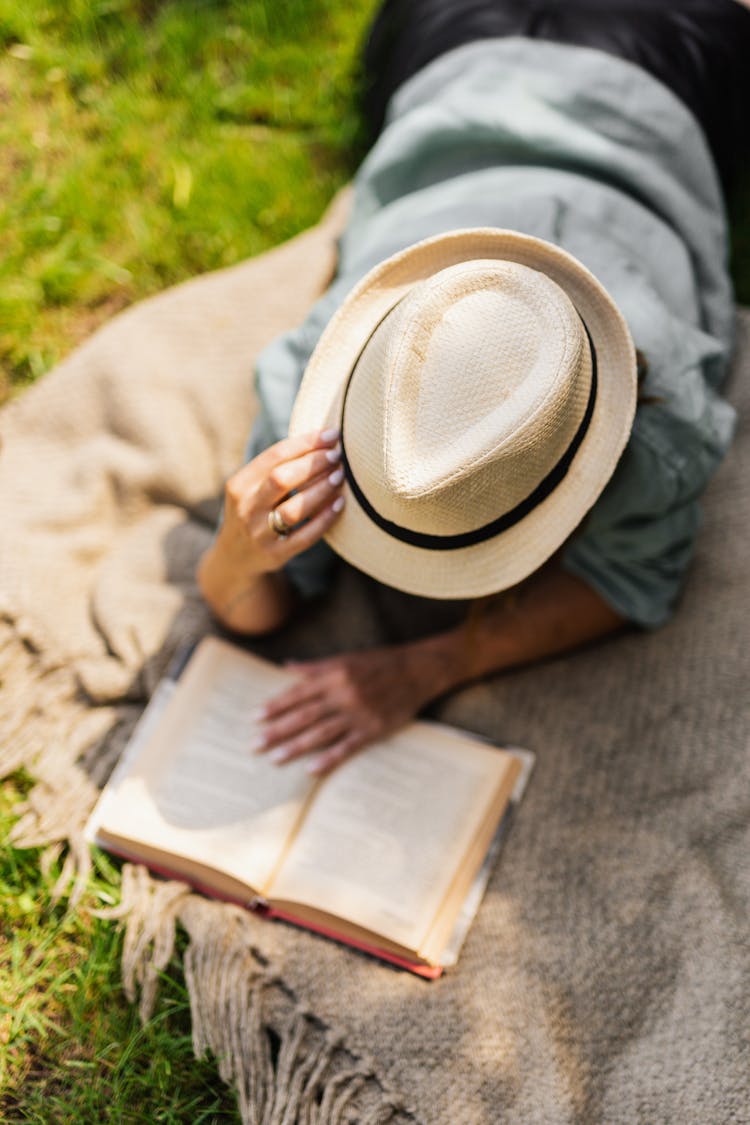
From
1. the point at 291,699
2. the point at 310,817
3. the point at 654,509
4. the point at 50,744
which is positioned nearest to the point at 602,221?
the point at 654,509

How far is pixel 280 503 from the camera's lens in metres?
1.30

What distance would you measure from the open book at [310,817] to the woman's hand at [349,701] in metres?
0.03

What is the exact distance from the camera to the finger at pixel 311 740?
1592 mm

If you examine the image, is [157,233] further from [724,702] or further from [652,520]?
[724,702]

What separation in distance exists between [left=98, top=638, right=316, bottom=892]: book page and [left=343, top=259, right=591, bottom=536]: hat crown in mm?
671

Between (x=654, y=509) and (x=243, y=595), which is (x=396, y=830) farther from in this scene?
(x=654, y=509)

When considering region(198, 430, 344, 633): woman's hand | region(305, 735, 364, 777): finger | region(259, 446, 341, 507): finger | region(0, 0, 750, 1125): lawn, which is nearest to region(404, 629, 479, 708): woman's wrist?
region(305, 735, 364, 777): finger

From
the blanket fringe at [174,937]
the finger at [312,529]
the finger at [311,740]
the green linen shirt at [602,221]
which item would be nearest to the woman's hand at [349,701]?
the finger at [311,740]

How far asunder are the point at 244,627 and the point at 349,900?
477 mm

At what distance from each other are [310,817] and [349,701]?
0.19 metres

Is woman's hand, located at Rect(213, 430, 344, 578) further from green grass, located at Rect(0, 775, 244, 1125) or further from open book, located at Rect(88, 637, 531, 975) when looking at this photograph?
green grass, located at Rect(0, 775, 244, 1125)

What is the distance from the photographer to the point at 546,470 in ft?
3.64

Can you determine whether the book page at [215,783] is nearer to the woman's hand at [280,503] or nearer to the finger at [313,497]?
the woman's hand at [280,503]

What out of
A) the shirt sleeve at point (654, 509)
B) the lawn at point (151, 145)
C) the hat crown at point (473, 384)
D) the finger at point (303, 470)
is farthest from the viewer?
the lawn at point (151, 145)
